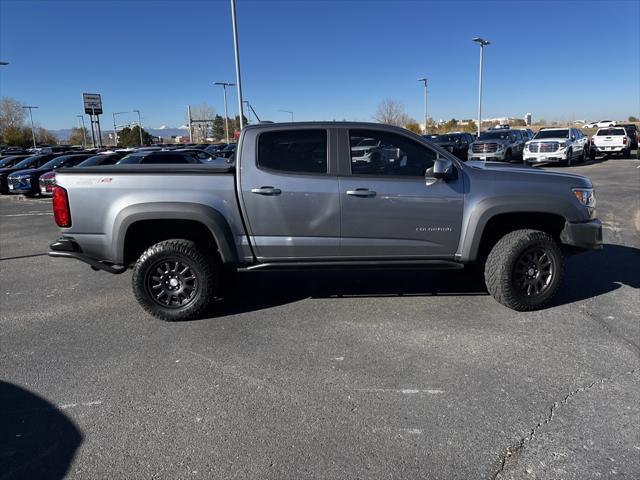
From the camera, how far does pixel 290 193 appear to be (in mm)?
4629

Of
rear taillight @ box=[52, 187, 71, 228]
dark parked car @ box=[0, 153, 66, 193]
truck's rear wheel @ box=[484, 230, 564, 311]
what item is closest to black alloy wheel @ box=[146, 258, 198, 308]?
rear taillight @ box=[52, 187, 71, 228]

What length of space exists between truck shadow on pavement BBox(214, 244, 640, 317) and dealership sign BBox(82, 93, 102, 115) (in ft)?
199

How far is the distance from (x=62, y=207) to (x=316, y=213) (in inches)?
98.0

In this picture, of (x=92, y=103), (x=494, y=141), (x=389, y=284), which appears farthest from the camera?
(x=92, y=103)

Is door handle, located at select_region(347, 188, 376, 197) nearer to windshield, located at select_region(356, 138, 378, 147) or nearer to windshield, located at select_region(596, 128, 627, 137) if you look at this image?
windshield, located at select_region(356, 138, 378, 147)

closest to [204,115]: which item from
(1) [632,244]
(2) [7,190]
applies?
(2) [7,190]

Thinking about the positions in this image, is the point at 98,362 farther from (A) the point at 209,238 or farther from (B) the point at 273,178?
(B) the point at 273,178

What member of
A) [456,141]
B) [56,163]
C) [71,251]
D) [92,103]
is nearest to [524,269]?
[71,251]

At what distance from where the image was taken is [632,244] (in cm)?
778

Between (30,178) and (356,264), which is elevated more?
(30,178)

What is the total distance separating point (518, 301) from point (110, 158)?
15942mm

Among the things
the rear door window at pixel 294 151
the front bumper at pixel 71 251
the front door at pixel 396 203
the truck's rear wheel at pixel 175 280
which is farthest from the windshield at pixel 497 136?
the front bumper at pixel 71 251

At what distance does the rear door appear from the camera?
4629 millimetres

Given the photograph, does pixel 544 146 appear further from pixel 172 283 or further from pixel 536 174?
pixel 172 283
